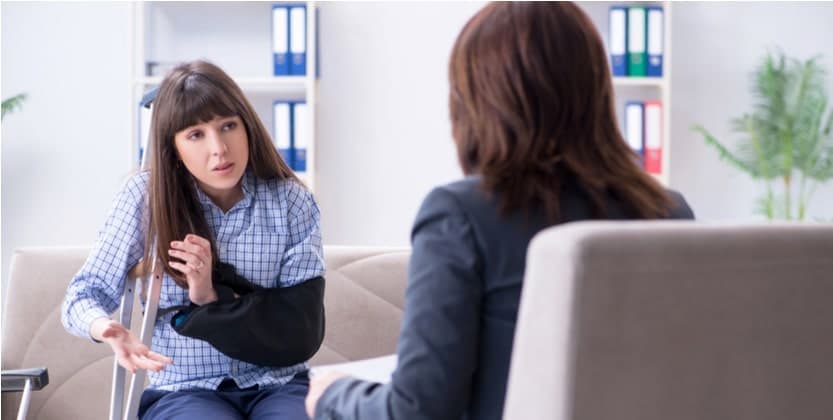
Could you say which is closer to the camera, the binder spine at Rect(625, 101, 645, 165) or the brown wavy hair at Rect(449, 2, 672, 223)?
the brown wavy hair at Rect(449, 2, 672, 223)

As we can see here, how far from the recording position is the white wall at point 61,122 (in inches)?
180

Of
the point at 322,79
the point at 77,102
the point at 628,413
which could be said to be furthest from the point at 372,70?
the point at 628,413

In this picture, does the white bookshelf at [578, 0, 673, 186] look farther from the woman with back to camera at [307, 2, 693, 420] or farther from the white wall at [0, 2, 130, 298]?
the woman with back to camera at [307, 2, 693, 420]

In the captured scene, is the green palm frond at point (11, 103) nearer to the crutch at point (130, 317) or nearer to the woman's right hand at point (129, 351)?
the crutch at point (130, 317)

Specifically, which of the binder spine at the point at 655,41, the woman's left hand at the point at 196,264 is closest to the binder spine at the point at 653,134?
the binder spine at the point at 655,41

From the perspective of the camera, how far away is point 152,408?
1.97 m

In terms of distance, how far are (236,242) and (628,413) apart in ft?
3.99

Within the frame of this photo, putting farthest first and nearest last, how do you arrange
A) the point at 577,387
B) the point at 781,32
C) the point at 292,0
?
the point at 781,32, the point at 292,0, the point at 577,387

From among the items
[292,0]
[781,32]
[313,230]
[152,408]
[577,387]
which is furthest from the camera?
[781,32]

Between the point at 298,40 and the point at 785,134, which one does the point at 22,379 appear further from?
the point at 785,134

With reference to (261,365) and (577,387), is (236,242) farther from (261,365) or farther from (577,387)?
(577,387)

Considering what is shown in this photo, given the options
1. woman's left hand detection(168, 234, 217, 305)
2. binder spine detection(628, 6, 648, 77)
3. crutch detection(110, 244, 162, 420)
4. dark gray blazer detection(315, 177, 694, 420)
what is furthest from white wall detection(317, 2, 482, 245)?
dark gray blazer detection(315, 177, 694, 420)

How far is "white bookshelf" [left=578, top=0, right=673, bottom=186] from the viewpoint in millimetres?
4379

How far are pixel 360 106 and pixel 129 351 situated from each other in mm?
3004
